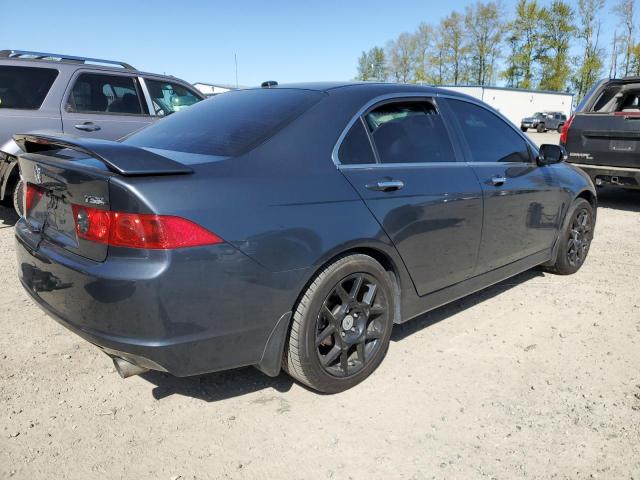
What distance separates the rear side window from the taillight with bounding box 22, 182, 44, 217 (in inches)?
139

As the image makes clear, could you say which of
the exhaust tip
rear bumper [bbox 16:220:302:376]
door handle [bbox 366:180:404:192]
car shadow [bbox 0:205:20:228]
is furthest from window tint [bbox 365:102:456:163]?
car shadow [bbox 0:205:20:228]

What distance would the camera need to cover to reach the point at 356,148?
2734mm

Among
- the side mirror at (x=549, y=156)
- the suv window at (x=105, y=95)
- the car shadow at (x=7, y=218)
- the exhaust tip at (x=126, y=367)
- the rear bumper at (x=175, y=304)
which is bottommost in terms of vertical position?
the car shadow at (x=7, y=218)

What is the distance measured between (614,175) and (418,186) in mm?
5829

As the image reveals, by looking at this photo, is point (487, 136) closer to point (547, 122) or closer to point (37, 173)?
point (37, 173)

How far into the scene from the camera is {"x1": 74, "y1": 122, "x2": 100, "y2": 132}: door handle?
5.84 meters

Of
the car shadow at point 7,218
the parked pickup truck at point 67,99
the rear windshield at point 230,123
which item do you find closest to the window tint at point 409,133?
the rear windshield at point 230,123

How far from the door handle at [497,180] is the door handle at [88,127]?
4.68 metres

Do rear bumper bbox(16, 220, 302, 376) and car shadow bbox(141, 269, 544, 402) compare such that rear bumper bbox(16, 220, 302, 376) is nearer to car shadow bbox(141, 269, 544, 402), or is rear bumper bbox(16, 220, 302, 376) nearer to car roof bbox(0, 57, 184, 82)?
car shadow bbox(141, 269, 544, 402)

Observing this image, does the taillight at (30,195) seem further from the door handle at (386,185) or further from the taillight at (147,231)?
the door handle at (386,185)

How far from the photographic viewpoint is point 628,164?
7273mm

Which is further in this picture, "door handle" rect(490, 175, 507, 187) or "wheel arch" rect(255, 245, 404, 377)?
"door handle" rect(490, 175, 507, 187)

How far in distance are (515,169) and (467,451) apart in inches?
90.6

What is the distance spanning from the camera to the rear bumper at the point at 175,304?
6.61ft
